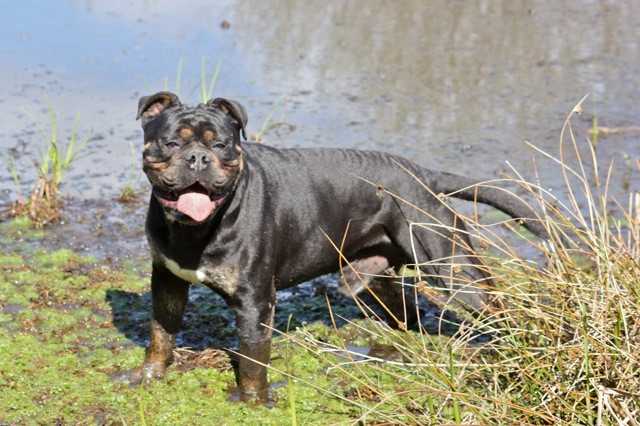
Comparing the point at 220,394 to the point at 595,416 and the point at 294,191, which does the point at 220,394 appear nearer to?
the point at 294,191

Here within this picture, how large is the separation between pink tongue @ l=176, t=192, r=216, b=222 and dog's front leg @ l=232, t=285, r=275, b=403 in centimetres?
62

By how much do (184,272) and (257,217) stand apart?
1.59 ft

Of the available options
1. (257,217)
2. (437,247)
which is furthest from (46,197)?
(437,247)

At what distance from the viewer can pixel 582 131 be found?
10.8 m

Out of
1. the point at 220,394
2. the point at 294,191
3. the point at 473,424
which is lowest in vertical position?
the point at 220,394

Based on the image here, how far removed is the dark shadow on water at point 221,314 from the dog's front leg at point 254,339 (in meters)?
0.90

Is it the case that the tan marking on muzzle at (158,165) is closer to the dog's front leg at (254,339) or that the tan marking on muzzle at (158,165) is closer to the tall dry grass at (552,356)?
the dog's front leg at (254,339)

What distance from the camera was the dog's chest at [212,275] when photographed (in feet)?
19.6

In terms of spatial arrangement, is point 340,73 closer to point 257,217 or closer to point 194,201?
point 257,217

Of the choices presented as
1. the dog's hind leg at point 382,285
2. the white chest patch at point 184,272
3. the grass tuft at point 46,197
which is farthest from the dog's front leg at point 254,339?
the grass tuft at point 46,197

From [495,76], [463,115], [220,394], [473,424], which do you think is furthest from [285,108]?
[473,424]

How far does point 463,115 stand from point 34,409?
6207 millimetres

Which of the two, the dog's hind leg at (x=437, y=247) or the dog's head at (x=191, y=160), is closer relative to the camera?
the dog's head at (x=191, y=160)

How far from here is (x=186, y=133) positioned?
5.70 metres
